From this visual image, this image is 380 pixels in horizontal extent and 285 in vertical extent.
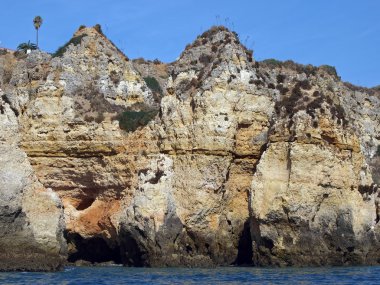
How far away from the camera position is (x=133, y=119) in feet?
148

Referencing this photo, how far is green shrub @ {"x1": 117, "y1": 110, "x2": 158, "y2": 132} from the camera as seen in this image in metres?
44.7

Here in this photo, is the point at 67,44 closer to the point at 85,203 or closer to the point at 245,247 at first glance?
the point at 85,203

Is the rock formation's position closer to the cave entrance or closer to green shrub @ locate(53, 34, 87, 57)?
the cave entrance

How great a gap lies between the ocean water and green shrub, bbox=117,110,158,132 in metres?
→ 8.22

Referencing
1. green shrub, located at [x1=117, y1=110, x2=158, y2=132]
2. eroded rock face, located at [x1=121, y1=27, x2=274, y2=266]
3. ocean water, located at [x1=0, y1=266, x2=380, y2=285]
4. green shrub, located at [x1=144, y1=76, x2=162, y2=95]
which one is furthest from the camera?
green shrub, located at [x1=144, y1=76, x2=162, y2=95]

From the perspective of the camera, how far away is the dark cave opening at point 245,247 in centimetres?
4395

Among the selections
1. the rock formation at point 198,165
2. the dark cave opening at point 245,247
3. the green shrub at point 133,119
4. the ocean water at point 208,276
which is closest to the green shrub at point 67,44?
the rock formation at point 198,165

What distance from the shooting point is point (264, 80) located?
152 feet

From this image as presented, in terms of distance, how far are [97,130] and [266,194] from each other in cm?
971

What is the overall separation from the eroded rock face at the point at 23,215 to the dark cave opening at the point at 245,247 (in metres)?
9.68

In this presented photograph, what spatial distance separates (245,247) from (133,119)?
361 inches

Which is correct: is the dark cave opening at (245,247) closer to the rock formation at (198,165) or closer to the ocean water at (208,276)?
the rock formation at (198,165)

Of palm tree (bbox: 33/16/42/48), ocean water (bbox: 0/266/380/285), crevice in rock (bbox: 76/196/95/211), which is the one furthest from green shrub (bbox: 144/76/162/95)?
ocean water (bbox: 0/266/380/285)

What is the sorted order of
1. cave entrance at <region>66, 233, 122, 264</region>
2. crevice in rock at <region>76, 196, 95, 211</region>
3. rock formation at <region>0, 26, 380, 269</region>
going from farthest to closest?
cave entrance at <region>66, 233, 122, 264</region>, crevice in rock at <region>76, 196, 95, 211</region>, rock formation at <region>0, 26, 380, 269</region>
